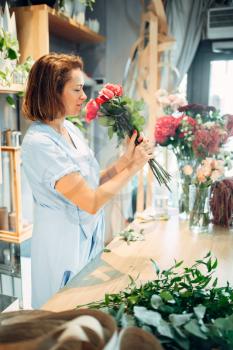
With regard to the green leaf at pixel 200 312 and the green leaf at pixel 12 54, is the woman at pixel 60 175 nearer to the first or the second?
the green leaf at pixel 12 54

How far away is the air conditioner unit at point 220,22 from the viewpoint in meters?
2.60

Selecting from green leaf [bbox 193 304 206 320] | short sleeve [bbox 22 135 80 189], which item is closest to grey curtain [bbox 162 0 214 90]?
short sleeve [bbox 22 135 80 189]

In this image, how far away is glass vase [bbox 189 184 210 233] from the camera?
139 centimetres

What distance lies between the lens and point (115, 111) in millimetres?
1218

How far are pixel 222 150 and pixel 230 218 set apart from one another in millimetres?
304

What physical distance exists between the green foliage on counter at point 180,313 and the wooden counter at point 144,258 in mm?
137

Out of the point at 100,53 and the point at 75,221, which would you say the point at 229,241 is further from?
the point at 100,53

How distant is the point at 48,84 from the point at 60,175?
1.14 feet

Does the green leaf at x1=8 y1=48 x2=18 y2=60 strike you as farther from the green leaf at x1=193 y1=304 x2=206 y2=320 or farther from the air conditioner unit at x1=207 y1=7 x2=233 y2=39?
the air conditioner unit at x1=207 y1=7 x2=233 y2=39

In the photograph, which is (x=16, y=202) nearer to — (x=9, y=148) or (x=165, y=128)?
(x=9, y=148)

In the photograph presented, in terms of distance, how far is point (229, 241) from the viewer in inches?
50.8

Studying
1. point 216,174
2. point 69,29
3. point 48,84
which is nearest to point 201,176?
point 216,174

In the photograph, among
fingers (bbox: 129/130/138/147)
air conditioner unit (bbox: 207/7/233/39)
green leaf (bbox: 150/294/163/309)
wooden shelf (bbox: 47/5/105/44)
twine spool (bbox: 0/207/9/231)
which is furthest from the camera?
air conditioner unit (bbox: 207/7/233/39)

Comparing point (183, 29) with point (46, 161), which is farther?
point (183, 29)
